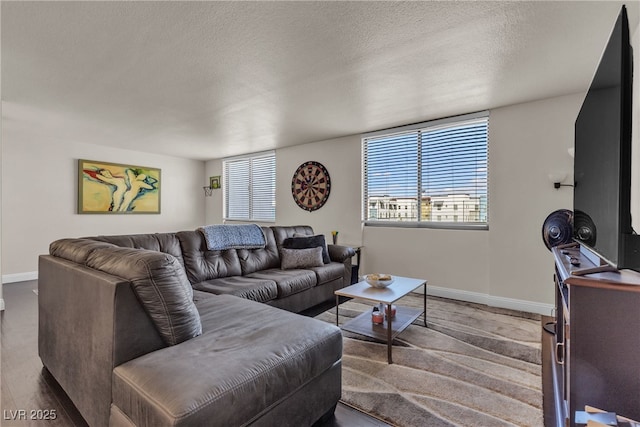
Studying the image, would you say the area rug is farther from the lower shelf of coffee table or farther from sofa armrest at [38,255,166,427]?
sofa armrest at [38,255,166,427]

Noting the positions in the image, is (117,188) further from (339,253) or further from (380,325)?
(380,325)

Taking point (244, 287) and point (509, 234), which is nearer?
point (244, 287)

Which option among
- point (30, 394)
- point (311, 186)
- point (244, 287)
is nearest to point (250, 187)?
point (311, 186)

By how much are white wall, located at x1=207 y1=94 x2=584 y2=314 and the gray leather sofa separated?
264 cm

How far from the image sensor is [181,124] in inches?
161

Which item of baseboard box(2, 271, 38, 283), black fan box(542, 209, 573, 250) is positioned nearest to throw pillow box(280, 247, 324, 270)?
black fan box(542, 209, 573, 250)

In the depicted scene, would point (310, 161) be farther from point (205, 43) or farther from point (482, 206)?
point (205, 43)

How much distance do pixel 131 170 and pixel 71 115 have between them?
214 centimetres

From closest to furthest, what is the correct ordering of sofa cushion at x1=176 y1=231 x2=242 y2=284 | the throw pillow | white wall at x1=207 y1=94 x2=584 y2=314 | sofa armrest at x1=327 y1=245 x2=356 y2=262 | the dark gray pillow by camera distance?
sofa cushion at x1=176 y1=231 x2=242 y2=284 → white wall at x1=207 y1=94 x2=584 y2=314 → the throw pillow → the dark gray pillow → sofa armrest at x1=327 y1=245 x2=356 y2=262

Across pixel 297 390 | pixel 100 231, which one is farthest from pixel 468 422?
pixel 100 231

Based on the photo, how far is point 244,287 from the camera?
106 inches

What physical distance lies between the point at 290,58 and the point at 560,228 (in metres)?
2.46

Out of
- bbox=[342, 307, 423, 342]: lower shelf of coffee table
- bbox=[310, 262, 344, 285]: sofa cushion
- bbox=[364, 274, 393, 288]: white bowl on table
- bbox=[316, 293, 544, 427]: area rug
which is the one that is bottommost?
bbox=[316, 293, 544, 427]: area rug

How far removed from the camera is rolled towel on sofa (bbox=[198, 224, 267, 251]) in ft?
10.4
